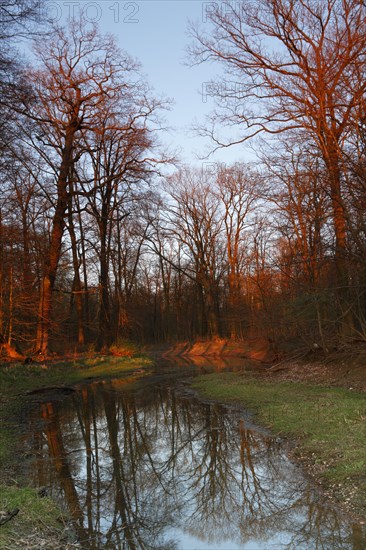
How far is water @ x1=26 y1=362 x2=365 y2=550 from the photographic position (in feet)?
16.4

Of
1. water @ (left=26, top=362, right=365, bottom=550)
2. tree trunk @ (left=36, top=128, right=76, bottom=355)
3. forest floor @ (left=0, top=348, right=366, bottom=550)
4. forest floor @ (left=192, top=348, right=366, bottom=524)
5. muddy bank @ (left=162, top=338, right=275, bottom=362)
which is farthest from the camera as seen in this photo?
muddy bank @ (left=162, top=338, right=275, bottom=362)

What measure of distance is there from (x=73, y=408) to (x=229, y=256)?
2799cm

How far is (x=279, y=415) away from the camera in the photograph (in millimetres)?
10031

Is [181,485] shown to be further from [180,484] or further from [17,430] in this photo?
[17,430]

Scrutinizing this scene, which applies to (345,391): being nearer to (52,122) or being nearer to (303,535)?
(303,535)

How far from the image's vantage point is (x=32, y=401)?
14586mm

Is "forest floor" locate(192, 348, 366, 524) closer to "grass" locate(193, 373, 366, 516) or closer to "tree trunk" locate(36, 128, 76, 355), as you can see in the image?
"grass" locate(193, 373, 366, 516)

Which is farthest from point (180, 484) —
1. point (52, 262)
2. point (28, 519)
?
point (52, 262)

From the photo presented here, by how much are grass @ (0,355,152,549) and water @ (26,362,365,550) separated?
1.29ft

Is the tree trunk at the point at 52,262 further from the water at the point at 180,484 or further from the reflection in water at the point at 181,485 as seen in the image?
the reflection in water at the point at 181,485

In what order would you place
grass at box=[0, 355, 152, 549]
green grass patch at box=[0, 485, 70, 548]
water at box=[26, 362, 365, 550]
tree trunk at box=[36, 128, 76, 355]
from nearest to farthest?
1. green grass patch at box=[0, 485, 70, 548]
2. grass at box=[0, 355, 152, 549]
3. water at box=[26, 362, 365, 550]
4. tree trunk at box=[36, 128, 76, 355]

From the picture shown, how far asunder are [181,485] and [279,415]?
152 inches

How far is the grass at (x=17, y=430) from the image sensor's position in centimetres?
466

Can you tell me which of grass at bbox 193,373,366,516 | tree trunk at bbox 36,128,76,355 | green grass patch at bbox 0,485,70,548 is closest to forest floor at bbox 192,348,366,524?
grass at bbox 193,373,366,516
